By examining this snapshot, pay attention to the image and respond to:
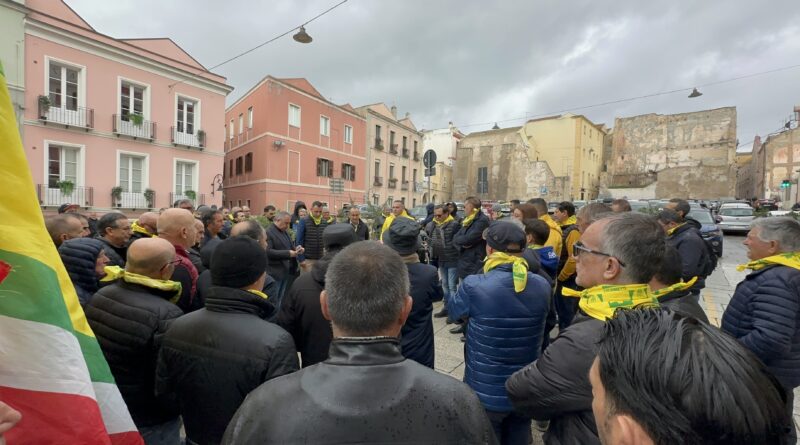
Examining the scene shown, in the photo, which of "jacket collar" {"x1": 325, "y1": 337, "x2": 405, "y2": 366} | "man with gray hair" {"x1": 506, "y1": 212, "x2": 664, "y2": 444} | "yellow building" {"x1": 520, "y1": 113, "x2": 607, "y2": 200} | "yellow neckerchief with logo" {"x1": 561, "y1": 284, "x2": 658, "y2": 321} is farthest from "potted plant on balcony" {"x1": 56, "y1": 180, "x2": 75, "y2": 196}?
"yellow building" {"x1": 520, "y1": 113, "x2": 607, "y2": 200}

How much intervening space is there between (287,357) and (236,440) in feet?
1.86

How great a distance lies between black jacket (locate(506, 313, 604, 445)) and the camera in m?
1.43

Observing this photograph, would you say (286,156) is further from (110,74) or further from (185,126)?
(110,74)

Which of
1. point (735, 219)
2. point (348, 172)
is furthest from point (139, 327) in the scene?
point (348, 172)

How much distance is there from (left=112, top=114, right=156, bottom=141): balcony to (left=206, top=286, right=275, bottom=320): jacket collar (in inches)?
735

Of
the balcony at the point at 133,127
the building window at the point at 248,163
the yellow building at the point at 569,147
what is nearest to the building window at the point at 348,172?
the building window at the point at 248,163

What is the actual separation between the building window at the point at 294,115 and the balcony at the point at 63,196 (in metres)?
12.0

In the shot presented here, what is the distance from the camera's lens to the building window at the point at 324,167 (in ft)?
88.1

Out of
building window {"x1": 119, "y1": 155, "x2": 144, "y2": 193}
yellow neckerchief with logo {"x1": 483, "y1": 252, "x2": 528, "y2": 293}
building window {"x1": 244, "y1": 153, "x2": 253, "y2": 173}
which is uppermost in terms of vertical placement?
building window {"x1": 244, "y1": 153, "x2": 253, "y2": 173}

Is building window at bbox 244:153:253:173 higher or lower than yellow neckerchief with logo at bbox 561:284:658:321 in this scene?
higher

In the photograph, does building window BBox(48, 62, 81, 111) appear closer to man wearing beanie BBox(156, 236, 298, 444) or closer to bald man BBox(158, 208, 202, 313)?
bald man BBox(158, 208, 202, 313)

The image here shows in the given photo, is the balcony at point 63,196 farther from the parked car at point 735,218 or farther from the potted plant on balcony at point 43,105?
the parked car at point 735,218

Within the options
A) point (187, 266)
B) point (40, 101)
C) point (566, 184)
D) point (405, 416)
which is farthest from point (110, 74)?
point (566, 184)

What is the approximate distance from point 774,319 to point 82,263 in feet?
14.7
